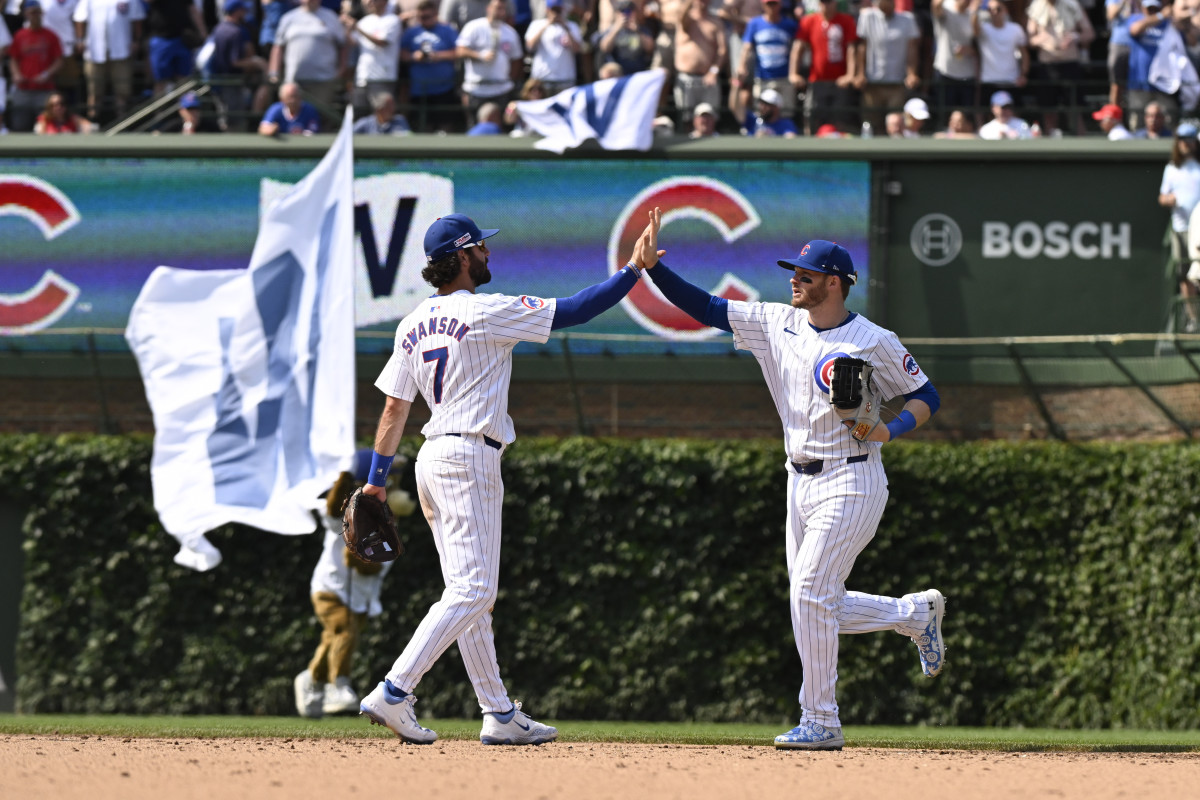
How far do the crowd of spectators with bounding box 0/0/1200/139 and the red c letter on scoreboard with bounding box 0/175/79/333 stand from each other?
0.70 meters

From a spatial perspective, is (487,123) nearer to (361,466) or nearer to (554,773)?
(361,466)

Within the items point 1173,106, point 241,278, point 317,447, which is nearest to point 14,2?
point 241,278

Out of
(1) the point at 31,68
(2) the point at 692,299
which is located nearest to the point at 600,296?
(2) the point at 692,299

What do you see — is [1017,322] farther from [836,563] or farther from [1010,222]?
[836,563]

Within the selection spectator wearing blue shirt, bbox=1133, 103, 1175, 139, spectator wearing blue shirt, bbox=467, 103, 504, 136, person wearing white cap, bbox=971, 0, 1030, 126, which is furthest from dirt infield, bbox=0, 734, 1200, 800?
person wearing white cap, bbox=971, 0, 1030, 126

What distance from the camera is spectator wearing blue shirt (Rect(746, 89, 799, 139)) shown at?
45.1ft

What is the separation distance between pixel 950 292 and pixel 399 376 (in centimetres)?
822

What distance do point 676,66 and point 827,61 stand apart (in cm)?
139

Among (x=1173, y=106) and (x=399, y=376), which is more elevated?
(x=1173, y=106)

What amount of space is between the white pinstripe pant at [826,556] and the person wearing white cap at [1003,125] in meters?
7.98

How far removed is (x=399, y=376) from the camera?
21.8 feet

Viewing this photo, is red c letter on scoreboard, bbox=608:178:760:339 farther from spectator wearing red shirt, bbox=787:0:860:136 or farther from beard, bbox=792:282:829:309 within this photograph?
beard, bbox=792:282:829:309

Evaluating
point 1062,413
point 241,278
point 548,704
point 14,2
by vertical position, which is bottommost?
point 548,704

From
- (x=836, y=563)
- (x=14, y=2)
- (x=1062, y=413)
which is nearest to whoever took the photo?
(x=836, y=563)
